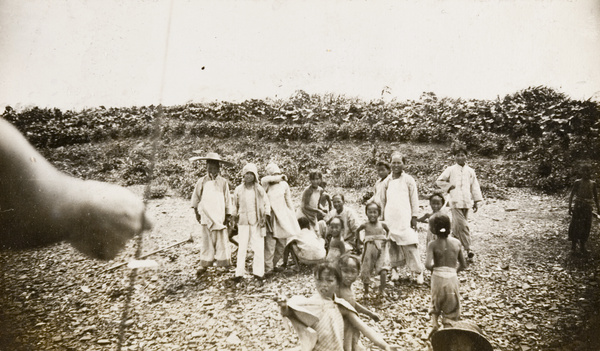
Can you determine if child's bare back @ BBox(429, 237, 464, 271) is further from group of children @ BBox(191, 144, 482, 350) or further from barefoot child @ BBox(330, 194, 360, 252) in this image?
barefoot child @ BBox(330, 194, 360, 252)

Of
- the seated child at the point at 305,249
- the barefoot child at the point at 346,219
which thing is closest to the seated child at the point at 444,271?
the barefoot child at the point at 346,219

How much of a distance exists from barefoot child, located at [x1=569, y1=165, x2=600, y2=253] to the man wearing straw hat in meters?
3.87

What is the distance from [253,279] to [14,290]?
8.47ft

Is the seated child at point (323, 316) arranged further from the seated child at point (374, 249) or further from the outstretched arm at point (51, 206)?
the outstretched arm at point (51, 206)

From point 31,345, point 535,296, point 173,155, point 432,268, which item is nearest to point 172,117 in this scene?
point 173,155

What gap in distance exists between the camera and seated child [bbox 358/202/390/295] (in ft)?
12.6

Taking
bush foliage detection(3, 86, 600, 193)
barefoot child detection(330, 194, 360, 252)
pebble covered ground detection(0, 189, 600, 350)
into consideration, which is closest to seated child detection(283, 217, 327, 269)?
pebble covered ground detection(0, 189, 600, 350)

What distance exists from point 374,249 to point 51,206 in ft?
12.7

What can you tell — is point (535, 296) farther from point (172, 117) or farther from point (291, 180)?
point (172, 117)

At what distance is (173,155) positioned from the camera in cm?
508

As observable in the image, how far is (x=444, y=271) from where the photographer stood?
3119 millimetres

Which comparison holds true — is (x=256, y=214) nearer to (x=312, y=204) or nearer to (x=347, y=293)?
(x=312, y=204)

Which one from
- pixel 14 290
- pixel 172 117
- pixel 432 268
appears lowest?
pixel 14 290

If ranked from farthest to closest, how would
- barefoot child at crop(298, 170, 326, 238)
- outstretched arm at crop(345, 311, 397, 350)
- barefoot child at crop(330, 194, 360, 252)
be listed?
barefoot child at crop(298, 170, 326, 238) < barefoot child at crop(330, 194, 360, 252) < outstretched arm at crop(345, 311, 397, 350)
